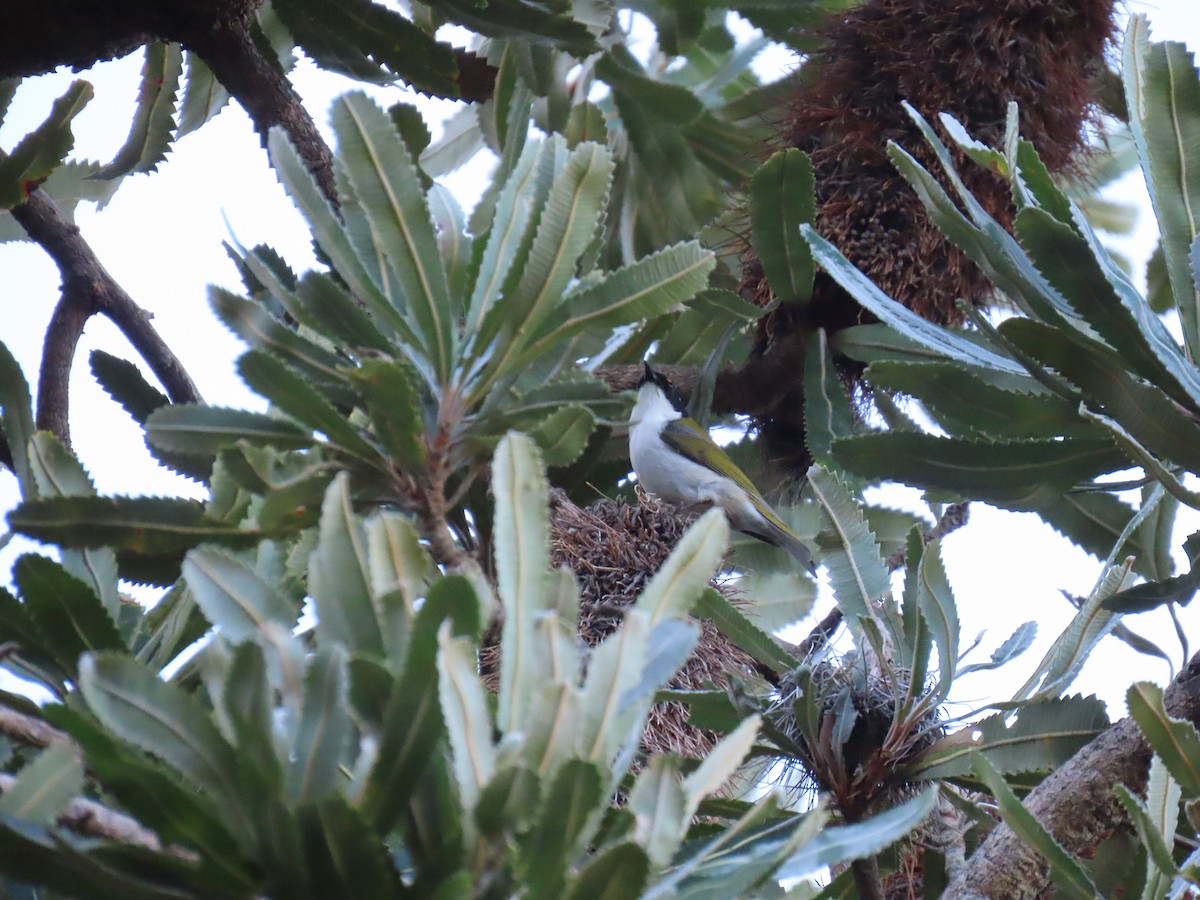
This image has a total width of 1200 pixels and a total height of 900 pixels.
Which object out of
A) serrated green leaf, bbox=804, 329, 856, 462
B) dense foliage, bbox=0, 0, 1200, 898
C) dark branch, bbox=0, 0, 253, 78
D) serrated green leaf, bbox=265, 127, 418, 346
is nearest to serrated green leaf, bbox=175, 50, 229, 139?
dense foliage, bbox=0, 0, 1200, 898

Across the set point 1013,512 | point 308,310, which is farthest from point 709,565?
point 1013,512

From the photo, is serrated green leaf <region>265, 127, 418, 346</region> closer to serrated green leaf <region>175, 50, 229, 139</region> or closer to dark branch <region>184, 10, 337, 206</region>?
dark branch <region>184, 10, 337, 206</region>

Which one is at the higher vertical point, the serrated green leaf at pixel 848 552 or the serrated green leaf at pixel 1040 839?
Answer: the serrated green leaf at pixel 848 552

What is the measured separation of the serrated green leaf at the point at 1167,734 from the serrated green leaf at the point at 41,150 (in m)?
2.40

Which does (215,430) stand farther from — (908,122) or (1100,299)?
(908,122)

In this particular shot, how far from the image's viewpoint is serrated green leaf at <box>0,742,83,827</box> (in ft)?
3.88

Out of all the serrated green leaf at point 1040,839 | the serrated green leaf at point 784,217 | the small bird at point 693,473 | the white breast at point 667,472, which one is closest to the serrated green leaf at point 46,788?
the serrated green leaf at point 1040,839

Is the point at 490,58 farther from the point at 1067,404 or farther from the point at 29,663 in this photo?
the point at 29,663

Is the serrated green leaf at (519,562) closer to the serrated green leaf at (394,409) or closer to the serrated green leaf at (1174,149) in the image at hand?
the serrated green leaf at (394,409)

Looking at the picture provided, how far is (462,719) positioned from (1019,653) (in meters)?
1.58

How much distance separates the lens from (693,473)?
428 centimetres

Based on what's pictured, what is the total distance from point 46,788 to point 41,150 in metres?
1.97

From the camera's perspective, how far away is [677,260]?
6.00 ft

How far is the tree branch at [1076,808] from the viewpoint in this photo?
2029 millimetres
